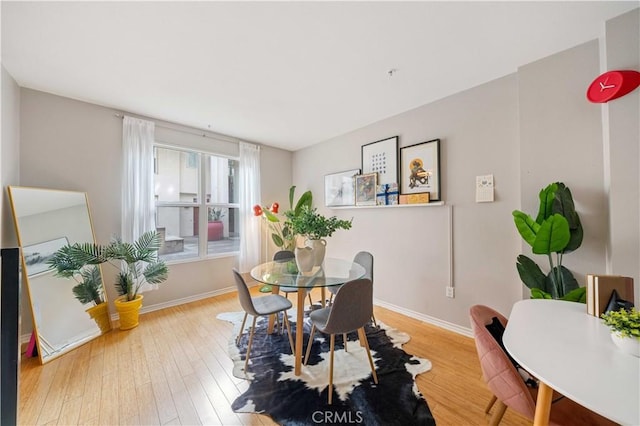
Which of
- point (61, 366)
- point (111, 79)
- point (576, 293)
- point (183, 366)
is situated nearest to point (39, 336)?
point (61, 366)

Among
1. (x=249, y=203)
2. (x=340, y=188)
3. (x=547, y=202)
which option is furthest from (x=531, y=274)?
(x=249, y=203)

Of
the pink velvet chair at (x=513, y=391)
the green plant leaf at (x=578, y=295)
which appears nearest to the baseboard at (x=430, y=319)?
the green plant leaf at (x=578, y=295)

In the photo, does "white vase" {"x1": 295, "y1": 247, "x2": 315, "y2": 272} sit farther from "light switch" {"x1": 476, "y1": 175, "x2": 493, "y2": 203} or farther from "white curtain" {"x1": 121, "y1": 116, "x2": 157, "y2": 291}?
"white curtain" {"x1": 121, "y1": 116, "x2": 157, "y2": 291}

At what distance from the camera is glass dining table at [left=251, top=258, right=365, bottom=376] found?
5.96ft

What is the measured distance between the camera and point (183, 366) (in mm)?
1930

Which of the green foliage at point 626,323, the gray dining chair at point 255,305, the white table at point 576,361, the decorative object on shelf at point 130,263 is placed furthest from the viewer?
the decorative object on shelf at point 130,263

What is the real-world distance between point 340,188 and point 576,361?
307 centimetres

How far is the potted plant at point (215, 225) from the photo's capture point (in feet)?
12.1

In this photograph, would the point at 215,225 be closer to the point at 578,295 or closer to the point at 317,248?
the point at 317,248

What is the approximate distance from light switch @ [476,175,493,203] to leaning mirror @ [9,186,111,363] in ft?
13.5

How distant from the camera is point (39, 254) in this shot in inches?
85.4

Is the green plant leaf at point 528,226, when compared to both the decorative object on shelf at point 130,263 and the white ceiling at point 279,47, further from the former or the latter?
the decorative object on shelf at point 130,263

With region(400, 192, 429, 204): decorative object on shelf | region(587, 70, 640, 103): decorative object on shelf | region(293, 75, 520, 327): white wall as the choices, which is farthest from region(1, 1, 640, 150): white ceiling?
region(400, 192, 429, 204): decorative object on shelf

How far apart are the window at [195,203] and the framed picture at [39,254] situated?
1.01 meters
